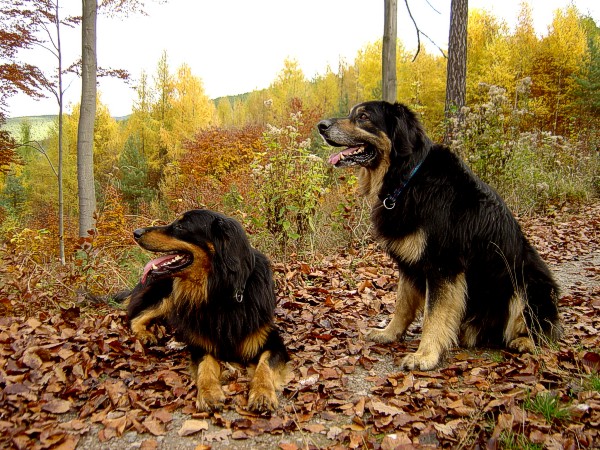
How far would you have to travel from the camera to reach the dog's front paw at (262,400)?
290cm

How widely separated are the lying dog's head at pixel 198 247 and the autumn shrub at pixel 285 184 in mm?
2754

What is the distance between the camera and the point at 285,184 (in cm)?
643

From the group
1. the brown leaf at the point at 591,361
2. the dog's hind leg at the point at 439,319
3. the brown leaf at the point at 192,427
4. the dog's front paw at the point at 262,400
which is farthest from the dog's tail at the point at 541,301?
the brown leaf at the point at 192,427

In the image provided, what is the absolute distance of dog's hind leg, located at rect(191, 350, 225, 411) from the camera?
115 inches

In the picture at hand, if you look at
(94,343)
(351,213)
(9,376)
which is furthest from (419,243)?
(351,213)

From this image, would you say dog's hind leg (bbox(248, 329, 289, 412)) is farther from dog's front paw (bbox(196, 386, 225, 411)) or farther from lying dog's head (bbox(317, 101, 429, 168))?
lying dog's head (bbox(317, 101, 429, 168))

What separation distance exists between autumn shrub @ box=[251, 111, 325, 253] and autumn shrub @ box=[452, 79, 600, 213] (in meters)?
3.85

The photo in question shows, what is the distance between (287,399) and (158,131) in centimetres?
3759

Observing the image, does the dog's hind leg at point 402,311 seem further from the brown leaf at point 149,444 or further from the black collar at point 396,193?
the brown leaf at point 149,444

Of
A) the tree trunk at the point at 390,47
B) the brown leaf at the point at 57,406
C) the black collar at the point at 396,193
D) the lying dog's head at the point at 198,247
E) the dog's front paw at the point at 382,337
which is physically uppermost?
Answer: the tree trunk at the point at 390,47

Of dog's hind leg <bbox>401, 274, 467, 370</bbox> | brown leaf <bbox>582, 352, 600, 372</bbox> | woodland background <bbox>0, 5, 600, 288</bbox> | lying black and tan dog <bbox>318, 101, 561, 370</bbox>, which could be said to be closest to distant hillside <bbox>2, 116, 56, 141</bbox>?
woodland background <bbox>0, 5, 600, 288</bbox>

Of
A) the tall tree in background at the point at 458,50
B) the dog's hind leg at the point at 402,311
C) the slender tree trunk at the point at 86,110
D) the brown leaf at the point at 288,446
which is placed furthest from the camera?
the tall tree in background at the point at 458,50

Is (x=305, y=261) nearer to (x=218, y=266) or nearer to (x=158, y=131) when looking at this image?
(x=218, y=266)

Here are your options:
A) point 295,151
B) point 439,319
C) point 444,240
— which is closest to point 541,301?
point 439,319
